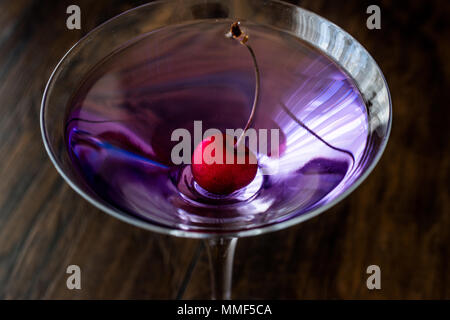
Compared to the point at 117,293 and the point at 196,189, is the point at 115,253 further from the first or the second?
the point at 196,189

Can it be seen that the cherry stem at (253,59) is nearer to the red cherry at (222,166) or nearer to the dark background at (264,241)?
the red cherry at (222,166)

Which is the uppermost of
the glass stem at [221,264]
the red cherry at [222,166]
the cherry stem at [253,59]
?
the cherry stem at [253,59]

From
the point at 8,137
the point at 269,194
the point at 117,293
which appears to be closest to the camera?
the point at 269,194

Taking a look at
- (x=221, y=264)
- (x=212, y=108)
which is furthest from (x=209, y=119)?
(x=221, y=264)

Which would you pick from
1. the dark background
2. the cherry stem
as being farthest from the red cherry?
the dark background

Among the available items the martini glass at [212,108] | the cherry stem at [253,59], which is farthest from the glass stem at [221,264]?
the cherry stem at [253,59]

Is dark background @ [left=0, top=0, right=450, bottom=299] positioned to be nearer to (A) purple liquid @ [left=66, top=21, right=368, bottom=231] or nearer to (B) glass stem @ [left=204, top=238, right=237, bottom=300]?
(B) glass stem @ [left=204, top=238, right=237, bottom=300]
